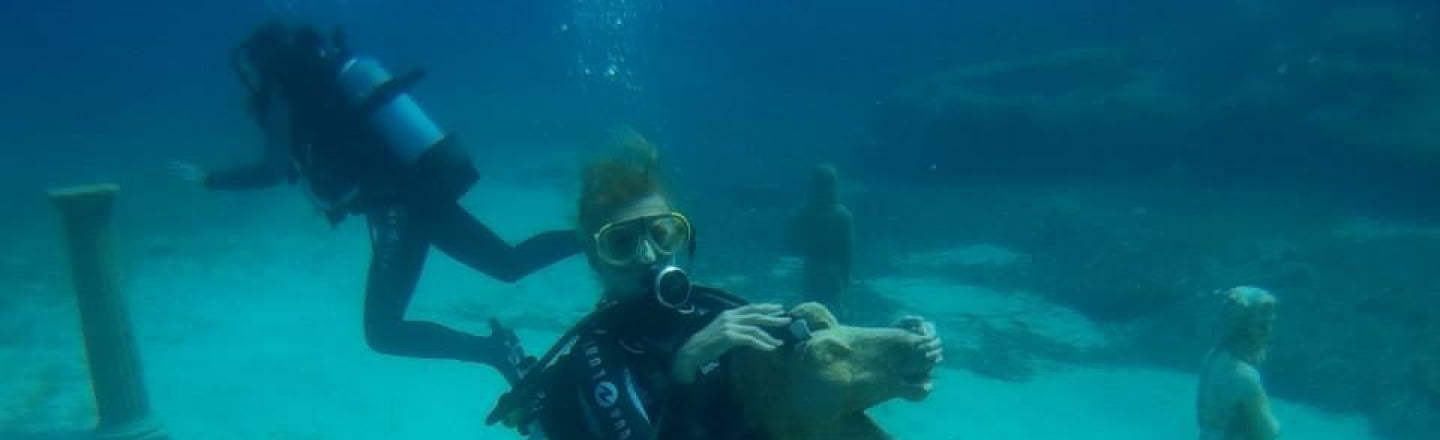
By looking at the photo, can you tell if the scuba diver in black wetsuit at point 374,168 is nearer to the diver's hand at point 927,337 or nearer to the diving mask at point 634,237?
the diving mask at point 634,237

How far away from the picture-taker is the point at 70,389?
9562 mm

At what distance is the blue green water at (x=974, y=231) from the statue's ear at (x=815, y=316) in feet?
5.97

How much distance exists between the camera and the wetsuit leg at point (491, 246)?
20.0 ft

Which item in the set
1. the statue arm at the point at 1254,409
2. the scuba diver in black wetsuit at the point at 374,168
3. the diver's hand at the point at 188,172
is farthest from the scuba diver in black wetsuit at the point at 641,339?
the diver's hand at the point at 188,172

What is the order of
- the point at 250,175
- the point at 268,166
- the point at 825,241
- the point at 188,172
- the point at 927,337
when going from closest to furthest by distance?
the point at 927,337 < the point at 268,166 < the point at 250,175 < the point at 188,172 < the point at 825,241

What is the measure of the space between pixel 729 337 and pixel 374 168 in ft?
14.3

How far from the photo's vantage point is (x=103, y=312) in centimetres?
771

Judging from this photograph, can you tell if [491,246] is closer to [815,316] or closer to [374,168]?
[374,168]

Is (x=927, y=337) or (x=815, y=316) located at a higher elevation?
(x=815, y=316)

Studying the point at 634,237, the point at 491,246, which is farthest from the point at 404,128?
the point at 634,237

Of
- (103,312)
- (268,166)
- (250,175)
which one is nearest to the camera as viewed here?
(268,166)

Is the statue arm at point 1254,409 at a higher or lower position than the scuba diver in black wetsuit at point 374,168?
lower

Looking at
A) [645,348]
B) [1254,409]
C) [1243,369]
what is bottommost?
[645,348]

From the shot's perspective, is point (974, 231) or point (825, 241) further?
point (974, 231)
